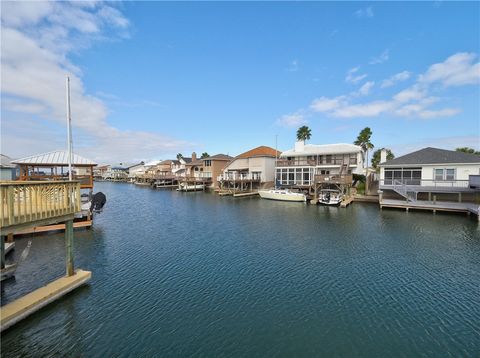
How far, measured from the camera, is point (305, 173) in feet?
128

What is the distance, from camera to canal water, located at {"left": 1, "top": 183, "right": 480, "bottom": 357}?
6977mm

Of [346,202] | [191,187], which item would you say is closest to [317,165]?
[346,202]

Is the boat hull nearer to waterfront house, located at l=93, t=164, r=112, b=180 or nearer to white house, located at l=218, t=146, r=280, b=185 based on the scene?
white house, located at l=218, t=146, r=280, b=185

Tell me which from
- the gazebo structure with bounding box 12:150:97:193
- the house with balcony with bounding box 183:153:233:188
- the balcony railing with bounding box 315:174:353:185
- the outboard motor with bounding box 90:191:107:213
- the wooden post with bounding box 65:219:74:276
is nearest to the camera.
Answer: the wooden post with bounding box 65:219:74:276

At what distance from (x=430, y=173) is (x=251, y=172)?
28.7m

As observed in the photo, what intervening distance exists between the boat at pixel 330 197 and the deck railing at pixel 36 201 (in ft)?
95.4

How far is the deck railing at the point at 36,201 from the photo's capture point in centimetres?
714

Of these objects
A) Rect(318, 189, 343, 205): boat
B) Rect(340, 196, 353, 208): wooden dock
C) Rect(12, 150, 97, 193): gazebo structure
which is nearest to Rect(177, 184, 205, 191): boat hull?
Rect(318, 189, 343, 205): boat

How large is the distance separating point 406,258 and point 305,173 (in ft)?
85.6

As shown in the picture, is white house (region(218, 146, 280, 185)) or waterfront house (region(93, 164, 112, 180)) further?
waterfront house (region(93, 164, 112, 180))

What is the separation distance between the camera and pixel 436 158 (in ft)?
93.9

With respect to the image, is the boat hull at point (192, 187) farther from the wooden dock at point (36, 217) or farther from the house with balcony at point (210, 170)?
the wooden dock at point (36, 217)

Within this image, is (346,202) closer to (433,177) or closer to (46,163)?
(433,177)

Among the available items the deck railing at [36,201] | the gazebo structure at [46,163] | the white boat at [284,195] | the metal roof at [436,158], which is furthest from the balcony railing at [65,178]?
the metal roof at [436,158]
